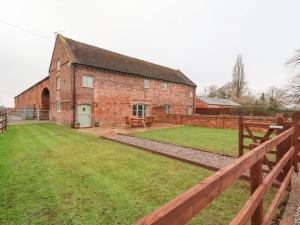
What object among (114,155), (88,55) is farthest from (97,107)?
(114,155)

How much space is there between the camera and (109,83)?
1856 cm

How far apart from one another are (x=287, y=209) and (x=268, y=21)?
19536 mm

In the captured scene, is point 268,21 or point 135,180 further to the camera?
point 268,21

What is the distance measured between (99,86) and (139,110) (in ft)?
19.5

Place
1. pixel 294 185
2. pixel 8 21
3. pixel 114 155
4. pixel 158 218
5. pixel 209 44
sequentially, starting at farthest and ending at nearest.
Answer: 1. pixel 209 44
2. pixel 8 21
3. pixel 114 155
4. pixel 294 185
5. pixel 158 218

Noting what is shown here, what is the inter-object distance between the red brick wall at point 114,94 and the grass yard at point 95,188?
1078 centimetres

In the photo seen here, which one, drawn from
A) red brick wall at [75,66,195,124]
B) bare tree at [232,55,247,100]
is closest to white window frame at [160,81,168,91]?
red brick wall at [75,66,195,124]

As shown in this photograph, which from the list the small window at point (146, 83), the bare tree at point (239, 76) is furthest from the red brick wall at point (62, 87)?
the bare tree at point (239, 76)

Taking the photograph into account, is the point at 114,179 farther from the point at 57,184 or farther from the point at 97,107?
the point at 97,107

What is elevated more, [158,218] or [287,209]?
[158,218]

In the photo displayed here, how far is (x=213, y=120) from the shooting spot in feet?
54.4

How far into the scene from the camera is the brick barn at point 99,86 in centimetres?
1669

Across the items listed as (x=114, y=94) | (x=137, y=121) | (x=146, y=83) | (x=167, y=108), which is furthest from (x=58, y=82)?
(x=167, y=108)

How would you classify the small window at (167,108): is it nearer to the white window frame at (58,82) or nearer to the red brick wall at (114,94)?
the red brick wall at (114,94)
